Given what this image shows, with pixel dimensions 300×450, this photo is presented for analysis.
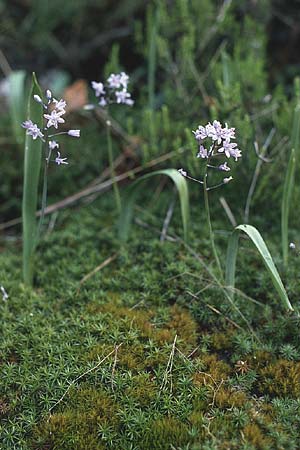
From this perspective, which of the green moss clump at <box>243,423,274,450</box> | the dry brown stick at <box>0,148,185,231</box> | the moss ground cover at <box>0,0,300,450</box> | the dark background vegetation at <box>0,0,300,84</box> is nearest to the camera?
the green moss clump at <box>243,423,274,450</box>

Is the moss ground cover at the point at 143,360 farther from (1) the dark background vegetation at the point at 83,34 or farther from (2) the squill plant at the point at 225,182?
(1) the dark background vegetation at the point at 83,34

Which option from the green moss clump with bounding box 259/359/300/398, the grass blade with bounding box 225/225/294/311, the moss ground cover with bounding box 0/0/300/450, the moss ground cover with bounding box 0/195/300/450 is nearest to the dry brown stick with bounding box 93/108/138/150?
the moss ground cover with bounding box 0/0/300/450

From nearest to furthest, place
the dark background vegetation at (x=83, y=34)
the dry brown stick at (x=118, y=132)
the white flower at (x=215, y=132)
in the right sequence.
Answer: the white flower at (x=215, y=132) < the dry brown stick at (x=118, y=132) < the dark background vegetation at (x=83, y=34)

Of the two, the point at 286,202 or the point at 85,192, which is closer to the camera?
the point at 286,202

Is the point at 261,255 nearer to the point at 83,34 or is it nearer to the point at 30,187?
the point at 30,187

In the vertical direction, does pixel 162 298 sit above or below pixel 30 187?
below

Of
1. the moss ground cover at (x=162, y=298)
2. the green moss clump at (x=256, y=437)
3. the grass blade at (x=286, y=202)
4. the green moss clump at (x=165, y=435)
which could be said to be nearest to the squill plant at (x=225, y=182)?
the moss ground cover at (x=162, y=298)

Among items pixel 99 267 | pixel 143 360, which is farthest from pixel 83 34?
pixel 143 360

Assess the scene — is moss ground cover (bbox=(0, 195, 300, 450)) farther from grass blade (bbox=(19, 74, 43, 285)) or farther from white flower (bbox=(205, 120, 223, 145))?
white flower (bbox=(205, 120, 223, 145))
